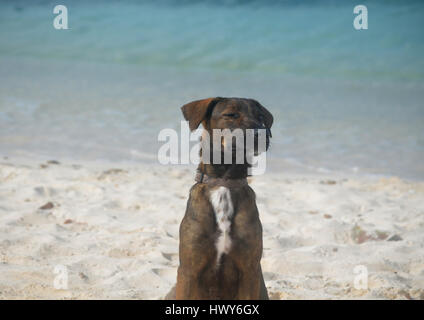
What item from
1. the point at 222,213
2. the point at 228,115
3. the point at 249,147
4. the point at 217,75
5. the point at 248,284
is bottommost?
the point at 248,284

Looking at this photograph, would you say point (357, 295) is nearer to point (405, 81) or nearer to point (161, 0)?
point (405, 81)

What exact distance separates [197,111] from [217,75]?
18172mm

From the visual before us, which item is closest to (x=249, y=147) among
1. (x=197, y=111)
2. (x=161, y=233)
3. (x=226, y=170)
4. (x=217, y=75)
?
(x=226, y=170)

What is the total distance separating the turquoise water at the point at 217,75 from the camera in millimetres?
11125

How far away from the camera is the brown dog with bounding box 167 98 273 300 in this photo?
3299 millimetres

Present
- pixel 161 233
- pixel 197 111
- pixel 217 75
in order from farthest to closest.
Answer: pixel 217 75 → pixel 161 233 → pixel 197 111

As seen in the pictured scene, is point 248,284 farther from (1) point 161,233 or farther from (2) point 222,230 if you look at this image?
(1) point 161,233

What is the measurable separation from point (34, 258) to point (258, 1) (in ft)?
87.0

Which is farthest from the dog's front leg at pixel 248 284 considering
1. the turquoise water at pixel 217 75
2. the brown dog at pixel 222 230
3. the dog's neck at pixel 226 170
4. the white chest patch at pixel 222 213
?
the turquoise water at pixel 217 75

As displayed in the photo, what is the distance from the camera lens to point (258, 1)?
29.6 meters

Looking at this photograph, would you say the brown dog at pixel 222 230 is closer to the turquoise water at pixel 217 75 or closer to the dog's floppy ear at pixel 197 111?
the dog's floppy ear at pixel 197 111

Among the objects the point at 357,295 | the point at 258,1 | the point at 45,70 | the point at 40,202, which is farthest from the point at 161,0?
the point at 357,295

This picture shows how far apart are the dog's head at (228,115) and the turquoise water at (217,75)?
6.59 metres

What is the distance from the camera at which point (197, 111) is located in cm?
344
